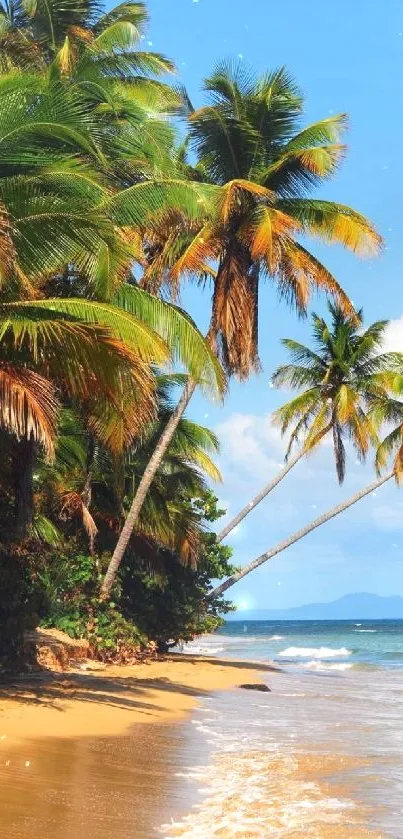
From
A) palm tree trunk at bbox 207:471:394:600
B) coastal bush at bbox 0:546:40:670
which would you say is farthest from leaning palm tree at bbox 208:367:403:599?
coastal bush at bbox 0:546:40:670

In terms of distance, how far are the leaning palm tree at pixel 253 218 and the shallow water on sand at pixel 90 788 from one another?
31.9 ft

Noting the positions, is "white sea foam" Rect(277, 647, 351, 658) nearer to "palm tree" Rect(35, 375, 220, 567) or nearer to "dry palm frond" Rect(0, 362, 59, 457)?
"palm tree" Rect(35, 375, 220, 567)

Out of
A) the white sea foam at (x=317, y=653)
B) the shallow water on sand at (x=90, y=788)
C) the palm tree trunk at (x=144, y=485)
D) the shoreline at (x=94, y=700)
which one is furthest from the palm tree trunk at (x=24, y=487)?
the white sea foam at (x=317, y=653)

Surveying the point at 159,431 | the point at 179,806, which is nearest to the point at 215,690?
the point at 159,431

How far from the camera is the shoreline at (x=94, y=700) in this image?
31.2 ft

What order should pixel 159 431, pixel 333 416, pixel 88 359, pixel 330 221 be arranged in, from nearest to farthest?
pixel 88 359 → pixel 330 221 → pixel 159 431 → pixel 333 416

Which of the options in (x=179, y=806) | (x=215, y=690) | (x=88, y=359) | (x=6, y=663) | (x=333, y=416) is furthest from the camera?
(x=333, y=416)

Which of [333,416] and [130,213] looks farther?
[333,416]

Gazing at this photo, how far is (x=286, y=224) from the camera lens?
58.5 feet

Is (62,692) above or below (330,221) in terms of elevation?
below

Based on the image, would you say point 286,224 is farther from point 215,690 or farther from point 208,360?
point 215,690

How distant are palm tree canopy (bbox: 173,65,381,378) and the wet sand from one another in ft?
26.3

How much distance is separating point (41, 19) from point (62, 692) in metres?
16.1

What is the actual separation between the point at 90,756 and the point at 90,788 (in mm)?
1480
